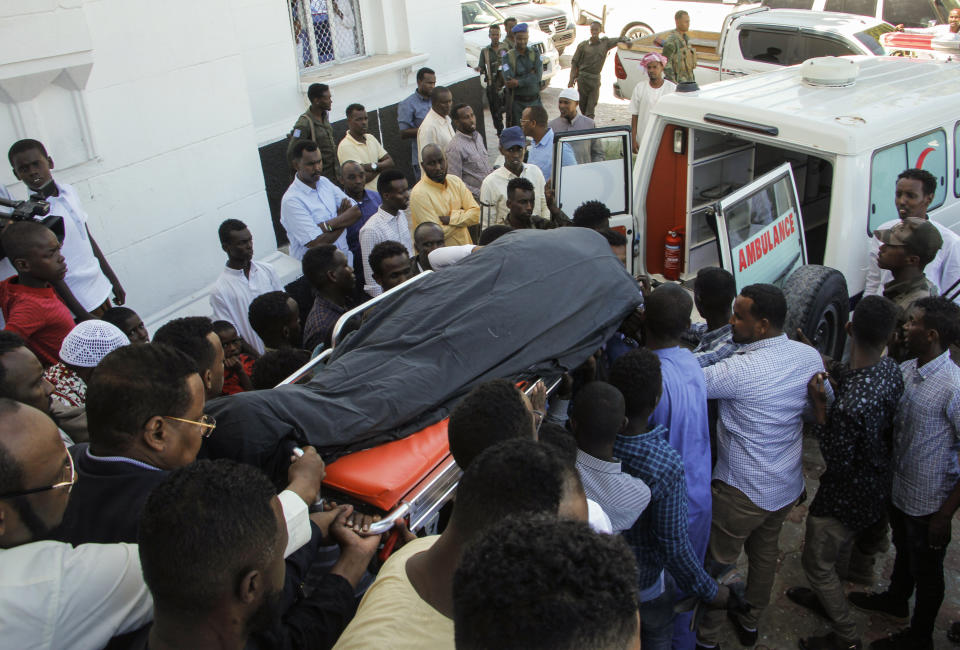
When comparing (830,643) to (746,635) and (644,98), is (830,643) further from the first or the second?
(644,98)

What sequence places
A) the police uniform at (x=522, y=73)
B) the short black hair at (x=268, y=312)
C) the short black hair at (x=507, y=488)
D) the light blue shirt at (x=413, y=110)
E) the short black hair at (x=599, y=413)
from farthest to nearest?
the police uniform at (x=522, y=73) → the light blue shirt at (x=413, y=110) → the short black hair at (x=268, y=312) → the short black hair at (x=599, y=413) → the short black hair at (x=507, y=488)

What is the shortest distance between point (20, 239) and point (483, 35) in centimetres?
1131

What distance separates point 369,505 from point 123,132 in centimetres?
384

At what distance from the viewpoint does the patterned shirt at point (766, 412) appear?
3.26 meters

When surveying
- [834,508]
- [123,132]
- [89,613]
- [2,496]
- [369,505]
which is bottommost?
[834,508]

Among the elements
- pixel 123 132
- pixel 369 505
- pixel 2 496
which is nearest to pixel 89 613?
pixel 2 496

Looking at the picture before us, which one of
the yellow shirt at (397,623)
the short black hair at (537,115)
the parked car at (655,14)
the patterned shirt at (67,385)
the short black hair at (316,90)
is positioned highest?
the parked car at (655,14)

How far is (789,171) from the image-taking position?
4.54 m

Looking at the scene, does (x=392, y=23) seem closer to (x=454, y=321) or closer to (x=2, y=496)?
(x=454, y=321)

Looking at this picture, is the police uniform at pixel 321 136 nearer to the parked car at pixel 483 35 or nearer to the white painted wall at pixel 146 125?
the white painted wall at pixel 146 125

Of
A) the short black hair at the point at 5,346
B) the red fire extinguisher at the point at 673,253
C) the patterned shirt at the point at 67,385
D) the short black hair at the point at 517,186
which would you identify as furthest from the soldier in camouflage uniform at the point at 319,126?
the short black hair at the point at 5,346

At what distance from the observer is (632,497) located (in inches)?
101

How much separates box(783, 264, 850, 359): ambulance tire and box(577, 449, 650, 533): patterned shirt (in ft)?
6.29

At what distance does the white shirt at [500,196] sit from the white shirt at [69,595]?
417 centimetres
